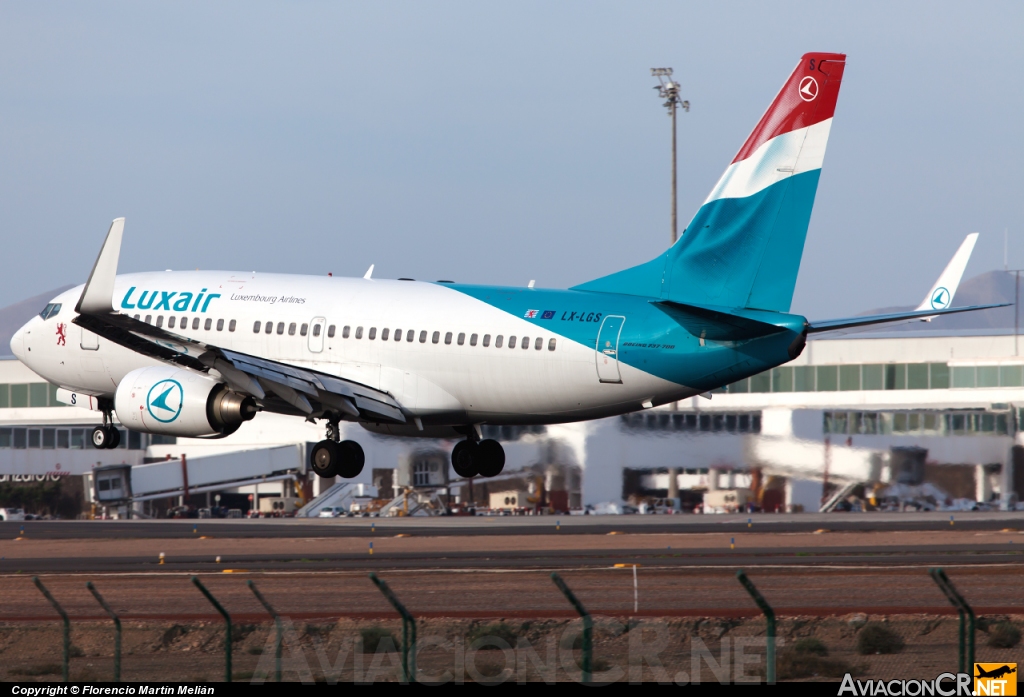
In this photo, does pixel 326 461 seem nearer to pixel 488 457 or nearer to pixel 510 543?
pixel 488 457

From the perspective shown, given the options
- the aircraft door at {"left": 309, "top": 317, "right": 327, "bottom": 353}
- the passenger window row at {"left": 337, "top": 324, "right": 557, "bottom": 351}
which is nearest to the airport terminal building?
the aircraft door at {"left": 309, "top": 317, "right": 327, "bottom": 353}

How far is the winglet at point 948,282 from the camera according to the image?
38500 millimetres

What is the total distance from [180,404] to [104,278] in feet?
15.1

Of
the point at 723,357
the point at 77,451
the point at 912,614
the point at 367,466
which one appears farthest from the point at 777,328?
the point at 77,451

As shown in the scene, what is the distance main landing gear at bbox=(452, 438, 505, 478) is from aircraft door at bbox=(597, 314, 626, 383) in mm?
5337

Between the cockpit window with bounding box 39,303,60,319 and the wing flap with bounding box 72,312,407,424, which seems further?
the cockpit window with bounding box 39,303,60,319

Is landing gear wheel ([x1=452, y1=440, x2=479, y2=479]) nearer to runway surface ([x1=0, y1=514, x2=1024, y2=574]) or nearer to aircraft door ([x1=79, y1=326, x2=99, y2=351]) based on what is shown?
runway surface ([x1=0, y1=514, x2=1024, y2=574])

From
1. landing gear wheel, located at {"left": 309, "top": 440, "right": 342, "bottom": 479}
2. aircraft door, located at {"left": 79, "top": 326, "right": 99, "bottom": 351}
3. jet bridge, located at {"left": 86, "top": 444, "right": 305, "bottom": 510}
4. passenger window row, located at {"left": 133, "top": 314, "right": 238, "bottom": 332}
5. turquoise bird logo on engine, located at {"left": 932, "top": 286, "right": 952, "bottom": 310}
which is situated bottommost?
jet bridge, located at {"left": 86, "top": 444, "right": 305, "bottom": 510}

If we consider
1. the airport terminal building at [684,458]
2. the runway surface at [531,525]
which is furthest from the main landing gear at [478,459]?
the airport terminal building at [684,458]

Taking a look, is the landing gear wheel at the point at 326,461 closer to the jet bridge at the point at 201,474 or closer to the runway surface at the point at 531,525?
the runway surface at the point at 531,525

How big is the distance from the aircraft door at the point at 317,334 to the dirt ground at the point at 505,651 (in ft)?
40.3

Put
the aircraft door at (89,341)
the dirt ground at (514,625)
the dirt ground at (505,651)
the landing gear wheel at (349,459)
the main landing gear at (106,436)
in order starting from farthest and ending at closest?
the main landing gear at (106,436) → the aircraft door at (89,341) → the landing gear wheel at (349,459) → the dirt ground at (514,625) → the dirt ground at (505,651)

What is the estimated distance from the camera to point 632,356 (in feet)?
112

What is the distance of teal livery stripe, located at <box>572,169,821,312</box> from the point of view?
112 ft
